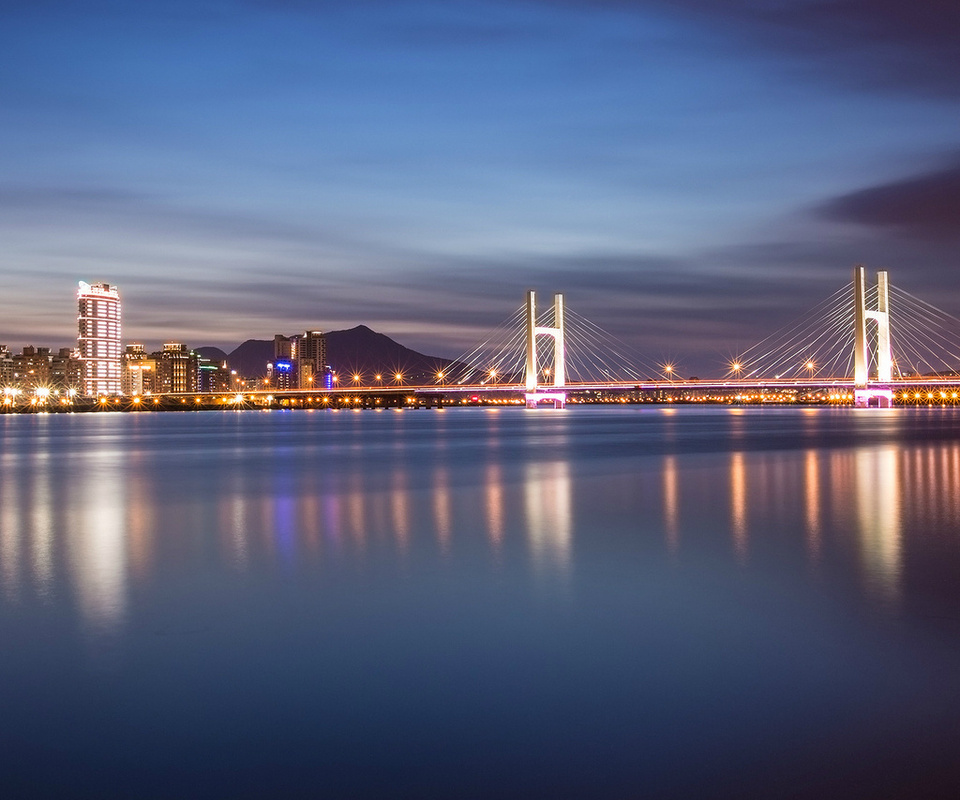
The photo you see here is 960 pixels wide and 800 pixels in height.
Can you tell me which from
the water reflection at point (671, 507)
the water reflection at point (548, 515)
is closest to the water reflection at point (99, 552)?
the water reflection at point (548, 515)

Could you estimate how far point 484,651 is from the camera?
675 centimetres

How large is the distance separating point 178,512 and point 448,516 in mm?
4534

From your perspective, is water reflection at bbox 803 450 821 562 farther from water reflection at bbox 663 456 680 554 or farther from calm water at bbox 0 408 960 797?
water reflection at bbox 663 456 680 554

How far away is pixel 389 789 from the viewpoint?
4398 millimetres

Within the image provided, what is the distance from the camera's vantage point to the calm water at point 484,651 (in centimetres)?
461

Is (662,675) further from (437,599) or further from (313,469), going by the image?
(313,469)

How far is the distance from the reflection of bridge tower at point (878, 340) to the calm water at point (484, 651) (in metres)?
62.2

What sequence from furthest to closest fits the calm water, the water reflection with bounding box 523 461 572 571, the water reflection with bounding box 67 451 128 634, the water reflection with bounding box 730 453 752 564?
1. the water reflection with bounding box 730 453 752 564
2. the water reflection with bounding box 523 461 572 571
3. the water reflection with bounding box 67 451 128 634
4. the calm water

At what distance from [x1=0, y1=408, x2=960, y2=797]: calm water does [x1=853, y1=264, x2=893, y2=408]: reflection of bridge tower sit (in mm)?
62192

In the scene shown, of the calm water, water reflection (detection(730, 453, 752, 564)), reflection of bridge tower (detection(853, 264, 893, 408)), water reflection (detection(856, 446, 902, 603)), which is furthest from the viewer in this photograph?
reflection of bridge tower (detection(853, 264, 893, 408))

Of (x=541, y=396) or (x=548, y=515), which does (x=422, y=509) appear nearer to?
(x=548, y=515)

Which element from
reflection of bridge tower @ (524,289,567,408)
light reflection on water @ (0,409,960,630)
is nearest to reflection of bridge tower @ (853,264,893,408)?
reflection of bridge tower @ (524,289,567,408)

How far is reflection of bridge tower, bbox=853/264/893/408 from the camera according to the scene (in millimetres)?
73312

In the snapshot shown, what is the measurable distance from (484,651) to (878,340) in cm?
7723
